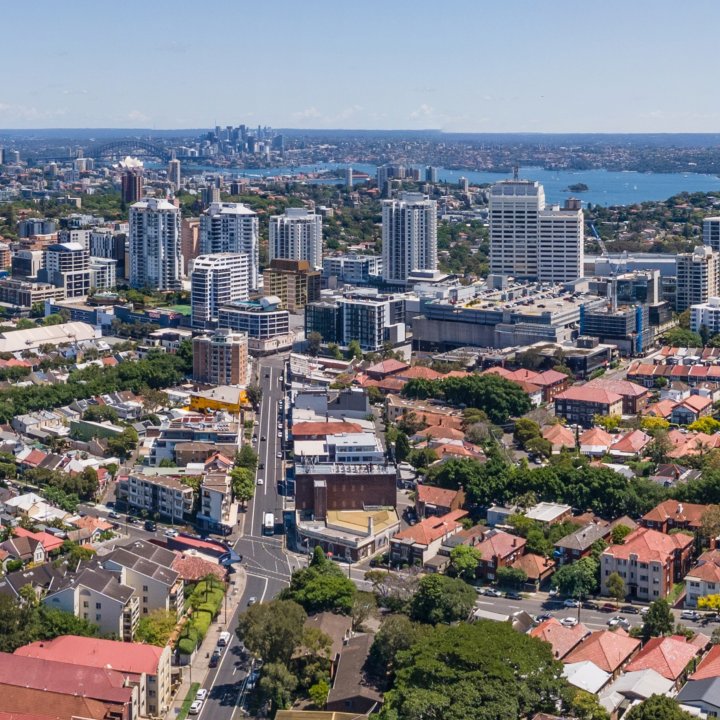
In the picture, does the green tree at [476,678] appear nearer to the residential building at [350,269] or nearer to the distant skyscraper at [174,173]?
the residential building at [350,269]

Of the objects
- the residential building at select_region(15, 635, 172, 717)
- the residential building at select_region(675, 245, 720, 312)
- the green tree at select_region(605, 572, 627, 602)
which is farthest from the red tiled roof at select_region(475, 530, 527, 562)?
the residential building at select_region(675, 245, 720, 312)

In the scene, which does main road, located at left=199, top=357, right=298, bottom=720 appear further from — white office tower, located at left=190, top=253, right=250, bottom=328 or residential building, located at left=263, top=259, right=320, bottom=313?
residential building, located at left=263, top=259, right=320, bottom=313

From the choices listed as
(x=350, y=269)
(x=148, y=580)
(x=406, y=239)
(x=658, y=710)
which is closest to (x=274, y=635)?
(x=148, y=580)

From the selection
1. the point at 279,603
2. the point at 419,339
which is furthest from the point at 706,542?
the point at 419,339

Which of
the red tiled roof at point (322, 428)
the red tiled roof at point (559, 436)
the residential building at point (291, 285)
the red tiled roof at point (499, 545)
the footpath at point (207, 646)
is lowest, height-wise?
the footpath at point (207, 646)

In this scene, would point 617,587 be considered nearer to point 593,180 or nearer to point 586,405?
point 586,405

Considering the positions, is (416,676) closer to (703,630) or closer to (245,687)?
(245,687)

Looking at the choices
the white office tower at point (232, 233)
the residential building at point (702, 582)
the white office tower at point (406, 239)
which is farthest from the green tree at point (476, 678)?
the white office tower at point (232, 233)
